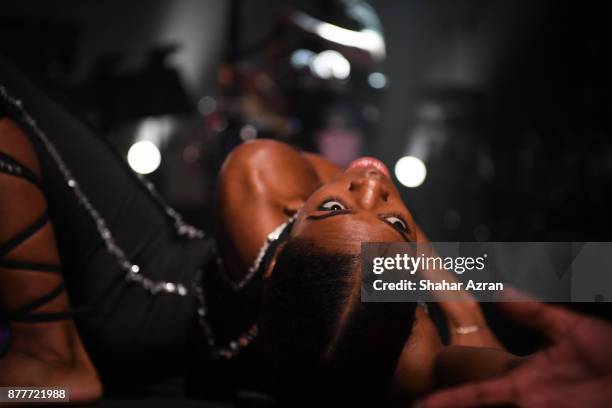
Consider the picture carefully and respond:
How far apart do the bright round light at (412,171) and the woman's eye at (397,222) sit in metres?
2.41

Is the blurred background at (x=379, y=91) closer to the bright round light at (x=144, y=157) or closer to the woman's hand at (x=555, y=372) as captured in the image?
the bright round light at (x=144, y=157)

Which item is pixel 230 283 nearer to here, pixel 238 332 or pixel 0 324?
pixel 238 332

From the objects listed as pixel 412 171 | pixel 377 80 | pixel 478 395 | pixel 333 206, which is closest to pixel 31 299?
pixel 333 206

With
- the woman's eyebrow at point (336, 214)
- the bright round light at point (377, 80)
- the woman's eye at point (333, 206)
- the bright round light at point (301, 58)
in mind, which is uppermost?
the bright round light at point (377, 80)

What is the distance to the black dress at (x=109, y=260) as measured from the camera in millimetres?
996

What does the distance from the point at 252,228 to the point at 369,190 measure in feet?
0.81

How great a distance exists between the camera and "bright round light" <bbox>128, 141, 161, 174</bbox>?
3592 millimetres

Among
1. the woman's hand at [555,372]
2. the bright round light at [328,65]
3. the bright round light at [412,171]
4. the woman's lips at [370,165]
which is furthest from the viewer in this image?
the bright round light at [328,65]

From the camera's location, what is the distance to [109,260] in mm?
1059

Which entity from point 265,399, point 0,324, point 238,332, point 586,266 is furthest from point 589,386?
point 0,324

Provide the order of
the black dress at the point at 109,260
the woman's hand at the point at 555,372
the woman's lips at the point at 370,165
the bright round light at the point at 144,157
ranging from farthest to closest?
the bright round light at the point at 144,157 → the black dress at the point at 109,260 → the woman's lips at the point at 370,165 → the woman's hand at the point at 555,372

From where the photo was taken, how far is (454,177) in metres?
3.37

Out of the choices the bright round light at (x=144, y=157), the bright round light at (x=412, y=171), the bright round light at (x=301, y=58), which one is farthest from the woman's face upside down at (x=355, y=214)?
the bright round light at (x=144, y=157)

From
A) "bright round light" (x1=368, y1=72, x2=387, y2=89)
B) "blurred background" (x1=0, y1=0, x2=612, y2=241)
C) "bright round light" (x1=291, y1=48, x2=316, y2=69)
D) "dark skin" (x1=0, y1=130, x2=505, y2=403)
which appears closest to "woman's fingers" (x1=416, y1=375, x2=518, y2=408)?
"dark skin" (x1=0, y1=130, x2=505, y2=403)
